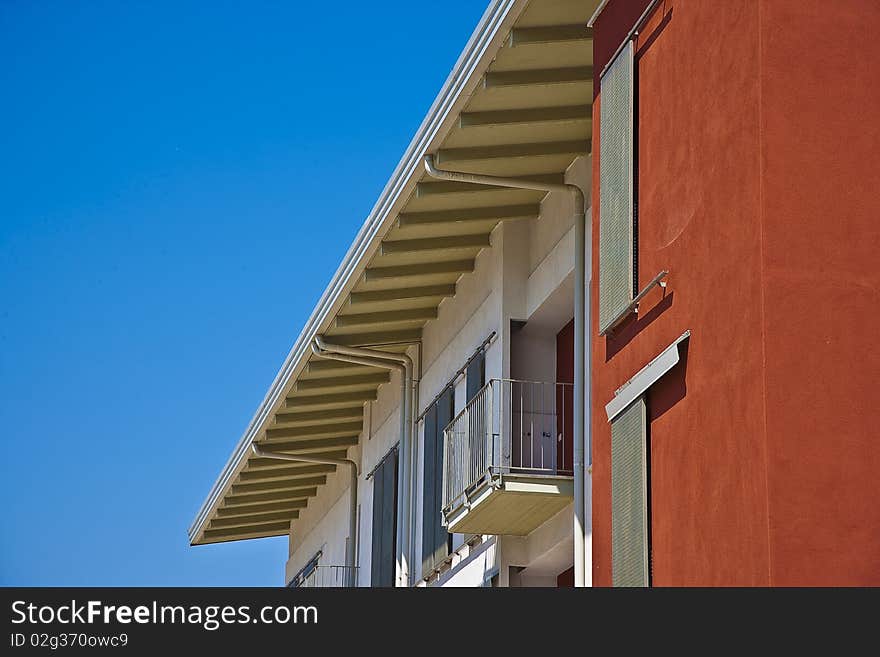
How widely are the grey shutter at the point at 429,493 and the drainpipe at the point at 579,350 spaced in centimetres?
422

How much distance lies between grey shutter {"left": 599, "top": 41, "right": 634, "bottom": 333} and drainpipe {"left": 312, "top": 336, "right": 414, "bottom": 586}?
8.50 metres

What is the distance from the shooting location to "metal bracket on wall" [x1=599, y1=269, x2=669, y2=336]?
12961 mm

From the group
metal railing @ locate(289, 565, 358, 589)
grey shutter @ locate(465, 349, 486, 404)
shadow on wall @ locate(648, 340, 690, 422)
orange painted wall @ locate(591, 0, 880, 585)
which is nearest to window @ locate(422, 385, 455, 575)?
grey shutter @ locate(465, 349, 486, 404)

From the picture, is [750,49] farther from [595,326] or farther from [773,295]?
[595,326]

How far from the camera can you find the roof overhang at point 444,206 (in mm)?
16125

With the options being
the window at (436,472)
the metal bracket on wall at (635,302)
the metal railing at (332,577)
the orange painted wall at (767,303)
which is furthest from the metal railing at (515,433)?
the metal railing at (332,577)

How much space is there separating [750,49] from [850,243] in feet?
4.95

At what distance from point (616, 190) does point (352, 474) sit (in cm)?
1357

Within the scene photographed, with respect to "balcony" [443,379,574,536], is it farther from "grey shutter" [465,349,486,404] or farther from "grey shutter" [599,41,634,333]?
"grey shutter" [599,41,634,333]

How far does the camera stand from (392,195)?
18859 millimetres

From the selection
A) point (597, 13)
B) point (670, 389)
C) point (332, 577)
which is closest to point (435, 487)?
point (332, 577)
